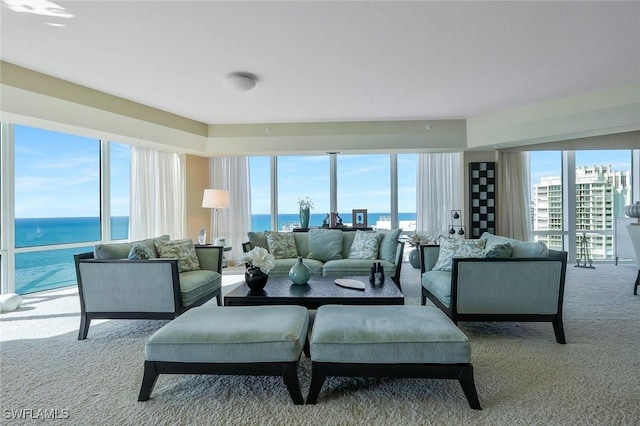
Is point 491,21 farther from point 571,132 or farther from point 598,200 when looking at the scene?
point 598,200

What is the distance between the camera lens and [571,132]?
469 cm

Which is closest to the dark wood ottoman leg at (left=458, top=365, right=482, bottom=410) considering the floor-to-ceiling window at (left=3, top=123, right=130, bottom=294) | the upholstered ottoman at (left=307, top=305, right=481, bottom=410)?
the upholstered ottoman at (left=307, top=305, right=481, bottom=410)

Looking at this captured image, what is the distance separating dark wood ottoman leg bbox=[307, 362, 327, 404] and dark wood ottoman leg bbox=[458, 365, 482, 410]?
A: 80 cm

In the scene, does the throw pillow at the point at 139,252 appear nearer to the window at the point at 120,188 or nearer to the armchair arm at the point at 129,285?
the armchair arm at the point at 129,285

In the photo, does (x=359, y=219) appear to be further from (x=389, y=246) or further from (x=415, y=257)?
(x=389, y=246)

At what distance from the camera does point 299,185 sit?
25.1ft

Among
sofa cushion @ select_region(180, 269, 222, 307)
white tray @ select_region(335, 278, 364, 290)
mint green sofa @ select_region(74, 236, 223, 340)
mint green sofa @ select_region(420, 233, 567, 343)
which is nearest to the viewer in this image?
mint green sofa @ select_region(420, 233, 567, 343)

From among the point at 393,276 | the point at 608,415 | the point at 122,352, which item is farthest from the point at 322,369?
the point at 393,276

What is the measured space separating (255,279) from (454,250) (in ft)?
7.03

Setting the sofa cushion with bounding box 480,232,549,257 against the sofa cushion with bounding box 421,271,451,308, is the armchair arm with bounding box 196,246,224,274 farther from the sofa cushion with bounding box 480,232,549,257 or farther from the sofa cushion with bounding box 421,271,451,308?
the sofa cushion with bounding box 480,232,549,257

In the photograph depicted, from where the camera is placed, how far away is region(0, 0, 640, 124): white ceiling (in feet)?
8.08

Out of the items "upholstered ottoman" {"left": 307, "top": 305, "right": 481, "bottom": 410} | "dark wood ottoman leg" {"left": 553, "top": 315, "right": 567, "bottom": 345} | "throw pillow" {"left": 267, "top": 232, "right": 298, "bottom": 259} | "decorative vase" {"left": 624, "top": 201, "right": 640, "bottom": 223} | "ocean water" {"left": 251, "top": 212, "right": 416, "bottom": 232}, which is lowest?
"dark wood ottoman leg" {"left": 553, "top": 315, "right": 567, "bottom": 345}

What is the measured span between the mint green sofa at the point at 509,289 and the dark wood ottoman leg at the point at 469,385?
994 millimetres

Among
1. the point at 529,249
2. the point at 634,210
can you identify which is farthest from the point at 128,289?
the point at 634,210
